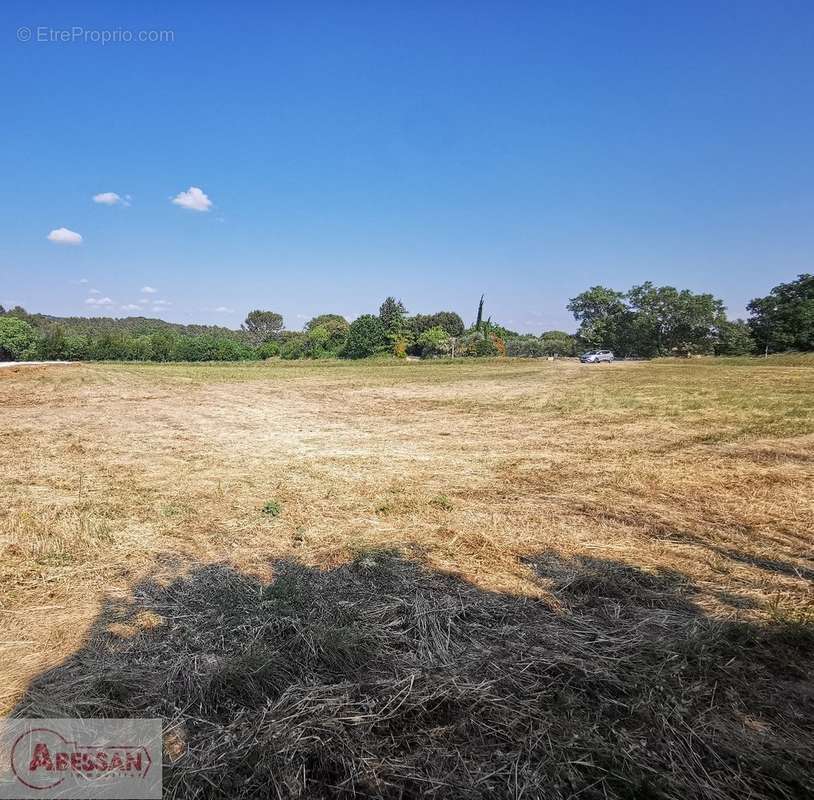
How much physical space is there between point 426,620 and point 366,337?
65794mm

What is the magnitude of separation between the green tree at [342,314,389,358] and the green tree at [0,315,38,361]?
49809 millimetres

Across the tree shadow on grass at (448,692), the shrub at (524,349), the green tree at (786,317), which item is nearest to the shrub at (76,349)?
the shrub at (524,349)

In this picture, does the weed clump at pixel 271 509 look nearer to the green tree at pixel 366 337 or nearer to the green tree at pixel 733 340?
the green tree at pixel 366 337

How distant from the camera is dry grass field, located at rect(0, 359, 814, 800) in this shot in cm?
179

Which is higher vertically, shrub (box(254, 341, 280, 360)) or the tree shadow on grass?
shrub (box(254, 341, 280, 360))

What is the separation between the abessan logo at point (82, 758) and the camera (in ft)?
5.59

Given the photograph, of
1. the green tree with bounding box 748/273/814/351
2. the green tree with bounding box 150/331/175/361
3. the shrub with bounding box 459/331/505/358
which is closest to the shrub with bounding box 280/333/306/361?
the green tree with bounding box 150/331/175/361

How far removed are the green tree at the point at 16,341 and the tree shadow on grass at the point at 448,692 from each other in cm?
8524

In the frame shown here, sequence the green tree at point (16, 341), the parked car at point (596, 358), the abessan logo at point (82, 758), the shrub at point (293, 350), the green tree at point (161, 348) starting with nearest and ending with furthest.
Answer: the abessan logo at point (82, 758), the parked car at point (596, 358), the green tree at point (16, 341), the green tree at point (161, 348), the shrub at point (293, 350)

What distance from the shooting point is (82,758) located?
1.85 meters

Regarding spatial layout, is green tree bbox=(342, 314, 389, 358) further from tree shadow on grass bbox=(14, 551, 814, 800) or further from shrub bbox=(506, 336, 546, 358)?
tree shadow on grass bbox=(14, 551, 814, 800)

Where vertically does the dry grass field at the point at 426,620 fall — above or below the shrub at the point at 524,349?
below

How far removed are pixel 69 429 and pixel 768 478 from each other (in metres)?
13.2

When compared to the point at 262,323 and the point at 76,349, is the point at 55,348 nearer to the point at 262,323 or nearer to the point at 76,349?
the point at 76,349
